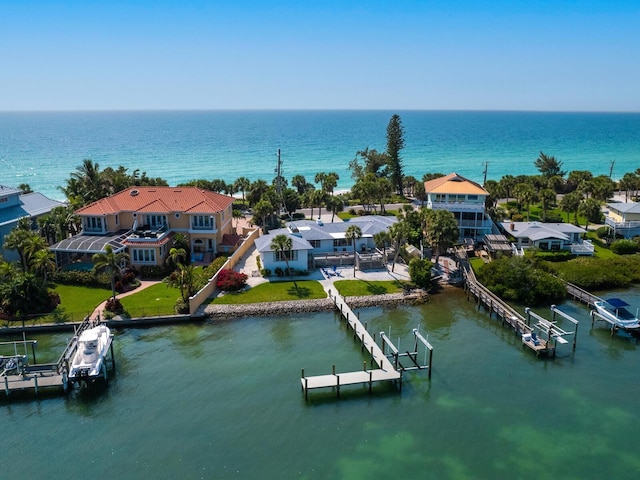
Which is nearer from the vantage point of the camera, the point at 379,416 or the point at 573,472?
the point at 573,472

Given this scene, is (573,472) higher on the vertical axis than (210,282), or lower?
lower

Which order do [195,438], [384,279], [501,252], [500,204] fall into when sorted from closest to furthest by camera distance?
1. [195,438]
2. [384,279]
3. [501,252]
4. [500,204]

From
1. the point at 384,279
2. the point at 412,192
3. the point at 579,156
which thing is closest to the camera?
the point at 384,279

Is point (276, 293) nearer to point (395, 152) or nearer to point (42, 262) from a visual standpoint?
point (42, 262)

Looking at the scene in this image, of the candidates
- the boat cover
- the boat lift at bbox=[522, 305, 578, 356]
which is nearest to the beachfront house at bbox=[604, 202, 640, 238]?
the boat cover

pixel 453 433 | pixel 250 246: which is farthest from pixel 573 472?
pixel 250 246

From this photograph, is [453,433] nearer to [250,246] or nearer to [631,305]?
[631,305]
